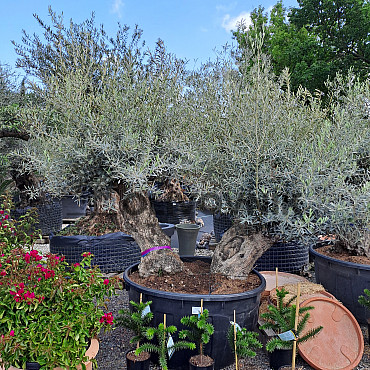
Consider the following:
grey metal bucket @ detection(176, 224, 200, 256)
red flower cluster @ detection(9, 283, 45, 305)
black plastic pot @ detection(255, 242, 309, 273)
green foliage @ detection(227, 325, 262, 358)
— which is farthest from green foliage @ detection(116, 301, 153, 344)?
grey metal bucket @ detection(176, 224, 200, 256)

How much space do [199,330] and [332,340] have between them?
1.35m

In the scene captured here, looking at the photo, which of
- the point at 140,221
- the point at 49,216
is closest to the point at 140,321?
the point at 140,221

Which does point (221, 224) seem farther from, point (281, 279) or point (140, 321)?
point (140, 321)

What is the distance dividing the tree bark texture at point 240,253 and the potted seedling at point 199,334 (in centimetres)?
88

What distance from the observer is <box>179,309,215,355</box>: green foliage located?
267cm

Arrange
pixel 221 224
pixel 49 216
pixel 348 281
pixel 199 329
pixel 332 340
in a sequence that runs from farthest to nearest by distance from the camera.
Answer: pixel 49 216 < pixel 221 224 < pixel 348 281 < pixel 332 340 < pixel 199 329

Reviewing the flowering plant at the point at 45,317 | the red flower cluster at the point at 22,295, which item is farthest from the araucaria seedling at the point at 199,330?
the red flower cluster at the point at 22,295

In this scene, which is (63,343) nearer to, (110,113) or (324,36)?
(110,113)

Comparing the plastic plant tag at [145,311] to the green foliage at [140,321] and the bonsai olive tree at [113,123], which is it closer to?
the green foliage at [140,321]

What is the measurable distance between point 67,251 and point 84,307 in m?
2.93

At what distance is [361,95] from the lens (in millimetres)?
4695

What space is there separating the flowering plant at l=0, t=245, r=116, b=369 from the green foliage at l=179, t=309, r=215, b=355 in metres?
0.62

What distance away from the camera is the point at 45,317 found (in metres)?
2.42

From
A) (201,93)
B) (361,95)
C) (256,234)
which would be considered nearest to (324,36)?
(361,95)
